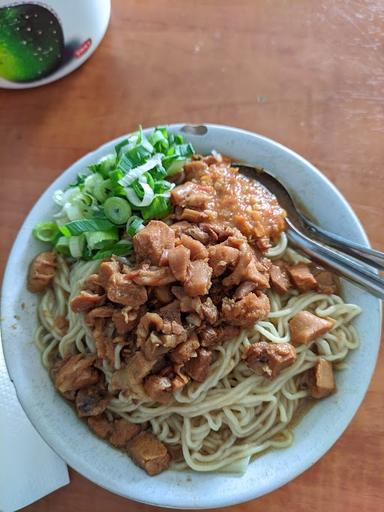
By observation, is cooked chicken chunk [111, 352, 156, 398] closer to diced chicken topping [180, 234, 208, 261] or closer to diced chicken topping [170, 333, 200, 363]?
diced chicken topping [170, 333, 200, 363]

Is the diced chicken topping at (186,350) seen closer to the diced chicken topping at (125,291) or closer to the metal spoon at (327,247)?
the diced chicken topping at (125,291)

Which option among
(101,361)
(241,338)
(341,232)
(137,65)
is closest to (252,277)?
(241,338)

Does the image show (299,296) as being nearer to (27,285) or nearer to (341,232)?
(341,232)

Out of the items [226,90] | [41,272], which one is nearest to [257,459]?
[41,272]

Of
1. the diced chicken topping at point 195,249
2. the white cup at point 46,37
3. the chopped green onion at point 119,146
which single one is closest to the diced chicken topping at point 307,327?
the diced chicken topping at point 195,249

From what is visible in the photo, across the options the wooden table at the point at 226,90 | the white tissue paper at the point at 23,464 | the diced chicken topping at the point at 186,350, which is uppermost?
the wooden table at the point at 226,90

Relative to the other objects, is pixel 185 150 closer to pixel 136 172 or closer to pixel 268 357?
pixel 136 172

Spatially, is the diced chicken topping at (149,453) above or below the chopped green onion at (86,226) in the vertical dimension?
below
